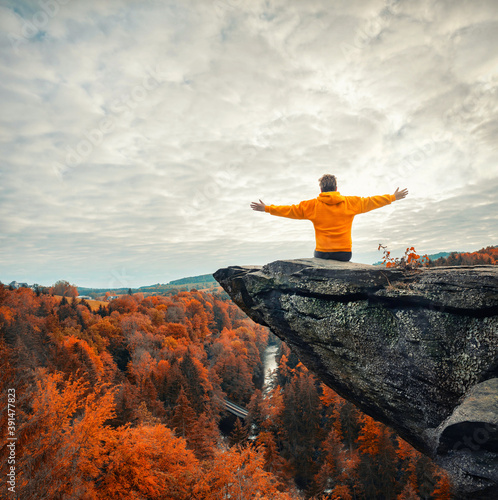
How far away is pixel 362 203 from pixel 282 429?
35.6 meters

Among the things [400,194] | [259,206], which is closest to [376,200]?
[400,194]

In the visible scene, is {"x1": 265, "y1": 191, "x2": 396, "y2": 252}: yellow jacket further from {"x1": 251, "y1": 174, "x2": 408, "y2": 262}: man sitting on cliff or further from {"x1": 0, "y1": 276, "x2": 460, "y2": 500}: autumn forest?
{"x1": 0, "y1": 276, "x2": 460, "y2": 500}: autumn forest

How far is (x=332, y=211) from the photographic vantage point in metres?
6.80

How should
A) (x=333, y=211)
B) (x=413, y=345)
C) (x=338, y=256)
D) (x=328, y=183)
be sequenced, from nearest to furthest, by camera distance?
(x=413, y=345) → (x=333, y=211) → (x=328, y=183) → (x=338, y=256)

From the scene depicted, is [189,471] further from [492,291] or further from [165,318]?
[165,318]

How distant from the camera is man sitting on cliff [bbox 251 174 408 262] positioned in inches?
268

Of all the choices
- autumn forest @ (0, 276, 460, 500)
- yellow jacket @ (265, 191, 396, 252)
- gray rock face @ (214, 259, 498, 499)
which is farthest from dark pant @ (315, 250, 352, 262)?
autumn forest @ (0, 276, 460, 500)

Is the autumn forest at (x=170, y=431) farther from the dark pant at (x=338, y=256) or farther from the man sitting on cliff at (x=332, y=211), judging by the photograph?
the man sitting on cliff at (x=332, y=211)

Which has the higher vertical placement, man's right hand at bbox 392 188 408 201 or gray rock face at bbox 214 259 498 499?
man's right hand at bbox 392 188 408 201

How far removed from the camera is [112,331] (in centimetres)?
6022

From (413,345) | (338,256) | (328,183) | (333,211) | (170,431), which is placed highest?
(328,183)

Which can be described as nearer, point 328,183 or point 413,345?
point 413,345

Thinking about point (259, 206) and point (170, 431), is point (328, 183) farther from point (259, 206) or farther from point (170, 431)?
point (170, 431)

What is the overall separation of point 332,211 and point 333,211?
0.03 m
